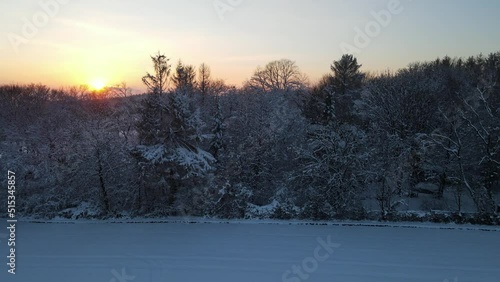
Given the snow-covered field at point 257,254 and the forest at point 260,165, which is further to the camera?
the forest at point 260,165

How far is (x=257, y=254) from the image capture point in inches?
559

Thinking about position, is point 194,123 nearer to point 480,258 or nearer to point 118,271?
point 118,271

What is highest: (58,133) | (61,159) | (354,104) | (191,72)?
(191,72)

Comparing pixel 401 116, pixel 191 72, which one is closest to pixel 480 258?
pixel 401 116

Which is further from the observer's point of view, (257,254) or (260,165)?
(260,165)

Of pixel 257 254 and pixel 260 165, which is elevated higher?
pixel 260 165

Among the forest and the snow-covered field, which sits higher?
the forest

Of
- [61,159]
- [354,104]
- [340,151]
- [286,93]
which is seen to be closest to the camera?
[340,151]

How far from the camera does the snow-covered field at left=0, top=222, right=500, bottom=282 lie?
40.5 feet

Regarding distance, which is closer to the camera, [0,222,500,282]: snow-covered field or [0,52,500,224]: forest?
[0,222,500,282]: snow-covered field

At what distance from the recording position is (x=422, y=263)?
13.0 meters

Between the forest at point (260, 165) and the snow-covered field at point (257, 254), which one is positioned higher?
the forest at point (260, 165)

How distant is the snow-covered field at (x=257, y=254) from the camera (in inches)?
486

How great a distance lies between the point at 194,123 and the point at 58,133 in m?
14.0
